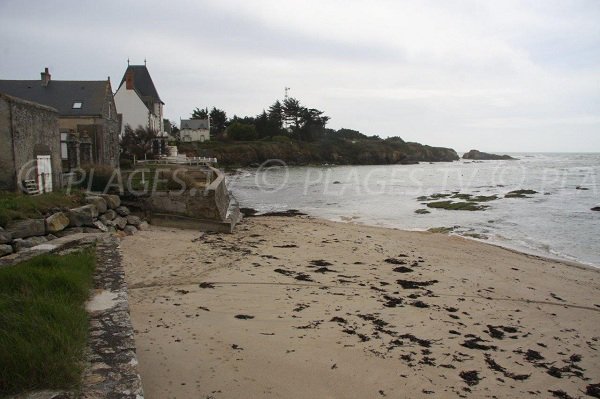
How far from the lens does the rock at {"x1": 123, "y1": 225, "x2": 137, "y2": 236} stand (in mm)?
11481

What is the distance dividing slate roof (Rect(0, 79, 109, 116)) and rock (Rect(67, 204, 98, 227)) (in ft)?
51.5

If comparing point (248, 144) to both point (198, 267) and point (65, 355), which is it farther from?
point (65, 355)

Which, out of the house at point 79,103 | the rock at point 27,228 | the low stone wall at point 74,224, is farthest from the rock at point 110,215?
the house at point 79,103

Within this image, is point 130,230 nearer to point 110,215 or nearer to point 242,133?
point 110,215

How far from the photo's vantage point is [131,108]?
4491cm

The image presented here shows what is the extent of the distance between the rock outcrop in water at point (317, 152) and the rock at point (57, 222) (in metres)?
45.0

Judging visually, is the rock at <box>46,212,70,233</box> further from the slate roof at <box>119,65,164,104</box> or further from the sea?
the slate roof at <box>119,65,164,104</box>

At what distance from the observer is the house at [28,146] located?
10.3 meters

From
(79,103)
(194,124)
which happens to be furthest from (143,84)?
(79,103)

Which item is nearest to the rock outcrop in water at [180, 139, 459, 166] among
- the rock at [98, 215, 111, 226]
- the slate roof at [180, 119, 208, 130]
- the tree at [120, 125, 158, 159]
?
the slate roof at [180, 119, 208, 130]

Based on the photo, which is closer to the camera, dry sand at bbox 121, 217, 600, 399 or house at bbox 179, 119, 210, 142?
dry sand at bbox 121, 217, 600, 399

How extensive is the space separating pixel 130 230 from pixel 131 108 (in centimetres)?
3688

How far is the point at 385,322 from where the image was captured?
6242mm

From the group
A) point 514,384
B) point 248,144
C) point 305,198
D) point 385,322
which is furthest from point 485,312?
point 248,144
